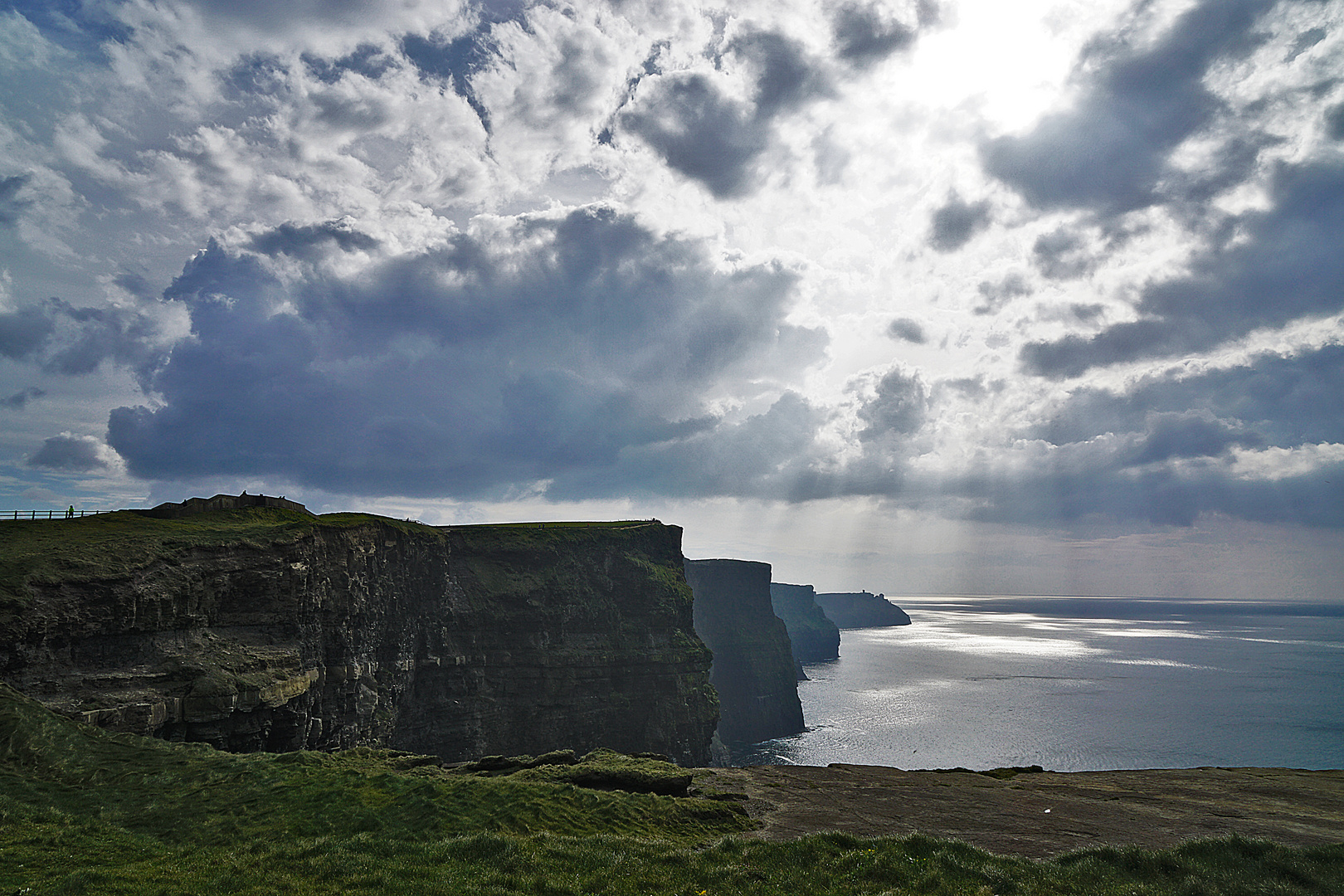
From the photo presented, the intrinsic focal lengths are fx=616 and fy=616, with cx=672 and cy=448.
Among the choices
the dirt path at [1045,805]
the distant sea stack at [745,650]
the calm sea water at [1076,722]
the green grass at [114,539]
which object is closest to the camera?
the dirt path at [1045,805]

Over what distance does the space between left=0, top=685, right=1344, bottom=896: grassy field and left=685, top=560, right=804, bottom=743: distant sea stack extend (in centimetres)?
10853

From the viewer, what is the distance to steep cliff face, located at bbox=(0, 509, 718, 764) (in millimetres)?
36969

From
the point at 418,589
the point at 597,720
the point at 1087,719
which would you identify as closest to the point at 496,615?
the point at 418,589

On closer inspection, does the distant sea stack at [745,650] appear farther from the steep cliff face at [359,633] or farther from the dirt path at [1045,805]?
the dirt path at [1045,805]

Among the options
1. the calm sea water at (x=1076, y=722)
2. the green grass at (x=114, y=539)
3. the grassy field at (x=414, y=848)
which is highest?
the green grass at (x=114, y=539)

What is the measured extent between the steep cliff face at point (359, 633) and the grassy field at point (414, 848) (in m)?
11.8

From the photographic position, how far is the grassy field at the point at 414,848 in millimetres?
15023

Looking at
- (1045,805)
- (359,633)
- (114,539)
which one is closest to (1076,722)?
(1045,805)

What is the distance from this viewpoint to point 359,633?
61.4 metres

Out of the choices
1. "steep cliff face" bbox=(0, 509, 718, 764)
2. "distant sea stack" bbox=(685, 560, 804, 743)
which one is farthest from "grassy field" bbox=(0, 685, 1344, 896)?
"distant sea stack" bbox=(685, 560, 804, 743)

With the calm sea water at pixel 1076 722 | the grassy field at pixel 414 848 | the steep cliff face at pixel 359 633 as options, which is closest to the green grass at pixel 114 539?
the steep cliff face at pixel 359 633

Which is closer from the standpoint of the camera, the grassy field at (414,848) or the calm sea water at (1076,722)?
the grassy field at (414,848)

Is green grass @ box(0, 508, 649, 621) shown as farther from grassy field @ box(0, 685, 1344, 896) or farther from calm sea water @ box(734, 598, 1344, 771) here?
calm sea water @ box(734, 598, 1344, 771)

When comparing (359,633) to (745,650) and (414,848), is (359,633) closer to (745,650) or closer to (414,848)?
(414,848)
